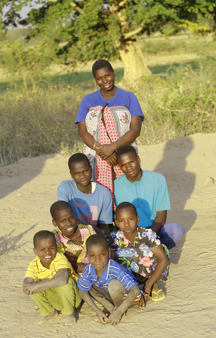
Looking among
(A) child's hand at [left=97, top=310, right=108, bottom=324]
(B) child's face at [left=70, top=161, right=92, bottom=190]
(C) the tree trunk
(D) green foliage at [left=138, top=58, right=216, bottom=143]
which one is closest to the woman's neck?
(B) child's face at [left=70, top=161, right=92, bottom=190]

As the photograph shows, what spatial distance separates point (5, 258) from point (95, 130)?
1632mm

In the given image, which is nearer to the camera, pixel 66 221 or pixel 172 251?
pixel 66 221

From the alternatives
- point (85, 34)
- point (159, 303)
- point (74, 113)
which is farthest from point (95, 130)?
point (85, 34)

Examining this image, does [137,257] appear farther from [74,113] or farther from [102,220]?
[74,113]

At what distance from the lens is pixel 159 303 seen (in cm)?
323

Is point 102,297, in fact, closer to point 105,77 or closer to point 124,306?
point 124,306

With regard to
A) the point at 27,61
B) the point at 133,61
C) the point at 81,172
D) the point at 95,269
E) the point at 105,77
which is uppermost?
the point at 27,61

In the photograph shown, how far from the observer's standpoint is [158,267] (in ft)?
10.8

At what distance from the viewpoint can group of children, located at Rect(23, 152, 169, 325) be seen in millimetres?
3043

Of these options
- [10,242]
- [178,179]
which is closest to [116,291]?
[10,242]

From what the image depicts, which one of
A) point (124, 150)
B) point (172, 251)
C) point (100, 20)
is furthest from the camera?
point (100, 20)

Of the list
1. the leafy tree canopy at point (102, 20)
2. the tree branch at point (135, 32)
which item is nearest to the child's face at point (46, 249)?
the leafy tree canopy at point (102, 20)

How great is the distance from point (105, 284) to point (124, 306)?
227 mm

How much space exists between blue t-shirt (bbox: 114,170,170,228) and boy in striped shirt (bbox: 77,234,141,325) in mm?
755
